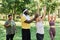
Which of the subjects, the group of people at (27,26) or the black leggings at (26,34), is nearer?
the group of people at (27,26)

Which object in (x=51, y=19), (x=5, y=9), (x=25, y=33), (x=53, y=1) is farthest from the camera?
(x=53, y=1)

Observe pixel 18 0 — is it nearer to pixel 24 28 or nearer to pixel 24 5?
pixel 24 5

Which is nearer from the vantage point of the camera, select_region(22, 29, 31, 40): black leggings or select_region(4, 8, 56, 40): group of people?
select_region(4, 8, 56, 40): group of people

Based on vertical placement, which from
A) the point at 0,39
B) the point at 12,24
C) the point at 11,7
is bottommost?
the point at 0,39

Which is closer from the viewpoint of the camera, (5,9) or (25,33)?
(25,33)

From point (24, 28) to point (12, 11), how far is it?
2867 cm

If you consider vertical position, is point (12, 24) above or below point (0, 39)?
above

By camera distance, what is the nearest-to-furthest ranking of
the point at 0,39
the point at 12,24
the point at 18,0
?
1. the point at 12,24
2. the point at 0,39
3. the point at 18,0

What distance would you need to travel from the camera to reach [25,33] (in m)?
8.58

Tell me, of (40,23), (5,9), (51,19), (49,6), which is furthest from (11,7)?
(40,23)

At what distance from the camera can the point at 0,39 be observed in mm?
14641

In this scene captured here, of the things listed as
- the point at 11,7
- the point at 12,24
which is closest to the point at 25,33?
the point at 12,24

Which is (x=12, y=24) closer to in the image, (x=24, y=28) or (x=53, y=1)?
(x=24, y=28)

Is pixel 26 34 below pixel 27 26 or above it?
below
